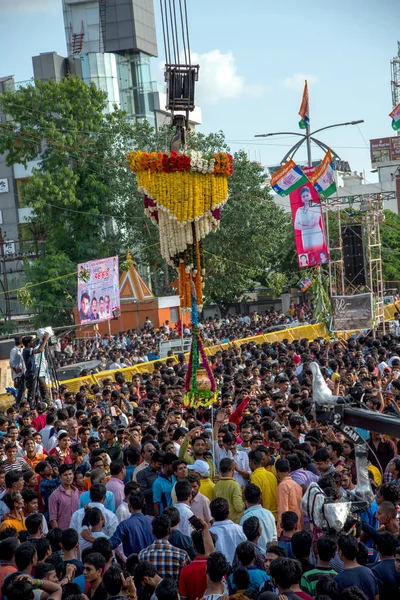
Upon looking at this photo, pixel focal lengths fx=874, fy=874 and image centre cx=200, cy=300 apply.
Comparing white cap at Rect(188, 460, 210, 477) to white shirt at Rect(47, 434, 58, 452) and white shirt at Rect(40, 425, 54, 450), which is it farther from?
white shirt at Rect(40, 425, 54, 450)

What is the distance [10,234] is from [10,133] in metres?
11.1

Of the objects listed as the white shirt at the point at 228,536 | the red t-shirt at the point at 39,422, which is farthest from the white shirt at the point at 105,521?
the red t-shirt at the point at 39,422

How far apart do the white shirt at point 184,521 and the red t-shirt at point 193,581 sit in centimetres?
111

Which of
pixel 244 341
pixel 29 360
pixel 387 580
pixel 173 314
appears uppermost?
pixel 29 360

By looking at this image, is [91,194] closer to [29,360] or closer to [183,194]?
[29,360]

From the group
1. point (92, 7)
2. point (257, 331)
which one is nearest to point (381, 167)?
point (92, 7)

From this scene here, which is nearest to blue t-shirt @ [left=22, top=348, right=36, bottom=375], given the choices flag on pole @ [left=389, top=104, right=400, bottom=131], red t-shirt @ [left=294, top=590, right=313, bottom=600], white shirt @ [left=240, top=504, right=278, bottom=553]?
white shirt @ [left=240, top=504, right=278, bottom=553]

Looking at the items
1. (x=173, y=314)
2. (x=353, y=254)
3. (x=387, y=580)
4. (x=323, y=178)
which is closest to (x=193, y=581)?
(x=387, y=580)

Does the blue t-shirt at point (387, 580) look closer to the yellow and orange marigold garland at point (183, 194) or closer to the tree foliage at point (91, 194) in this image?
the yellow and orange marigold garland at point (183, 194)

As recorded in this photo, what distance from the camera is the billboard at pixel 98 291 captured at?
2584cm

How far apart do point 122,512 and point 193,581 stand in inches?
76.1

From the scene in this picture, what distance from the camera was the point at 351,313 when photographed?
24.1 metres

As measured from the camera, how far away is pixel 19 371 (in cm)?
1562

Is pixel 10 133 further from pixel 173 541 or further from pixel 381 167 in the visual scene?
pixel 381 167
